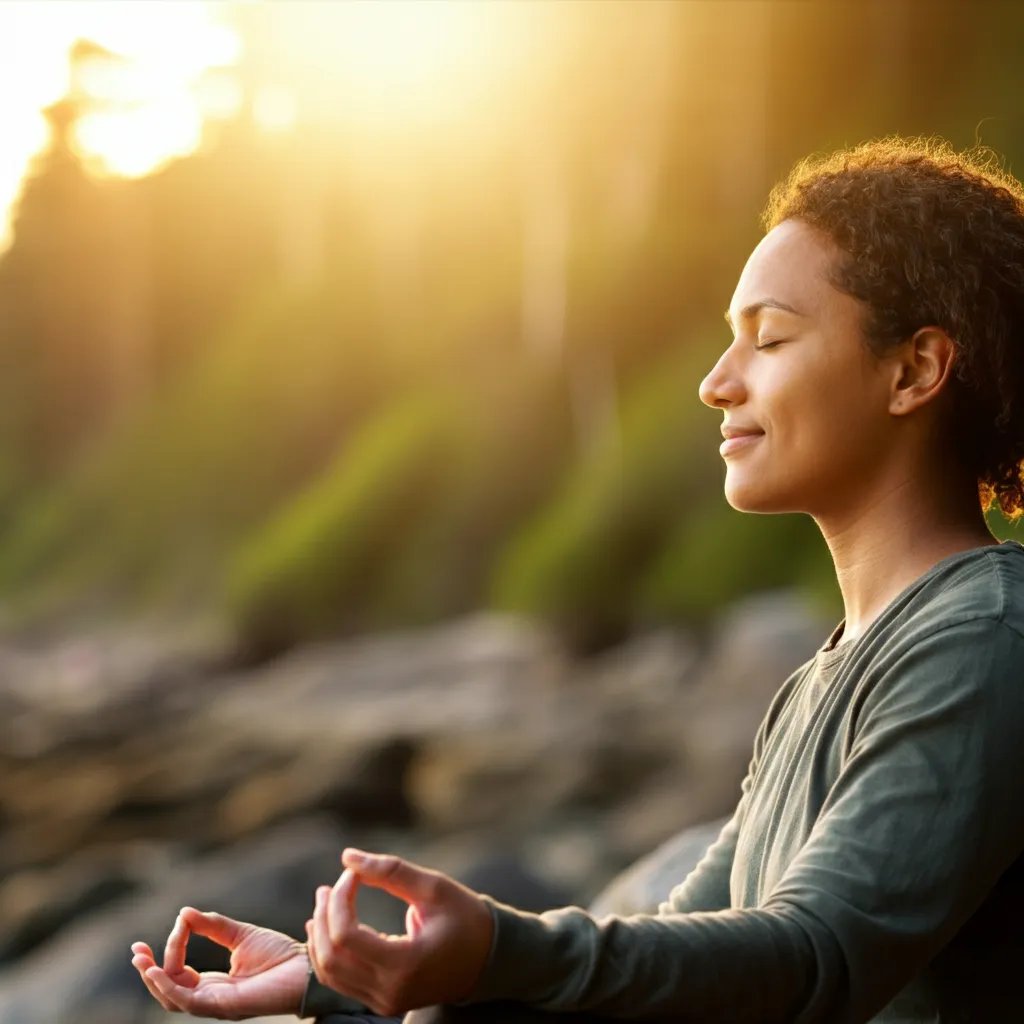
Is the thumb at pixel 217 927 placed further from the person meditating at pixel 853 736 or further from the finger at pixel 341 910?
the finger at pixel 341 910

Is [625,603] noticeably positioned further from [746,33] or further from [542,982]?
[542,982]

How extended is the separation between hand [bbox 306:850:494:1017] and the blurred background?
6.20 m

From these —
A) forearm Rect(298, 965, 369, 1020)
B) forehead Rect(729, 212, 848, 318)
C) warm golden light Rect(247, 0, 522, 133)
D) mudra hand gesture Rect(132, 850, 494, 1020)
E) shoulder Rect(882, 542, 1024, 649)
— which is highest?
warm golden light Rect(247, 0, 522, 133)

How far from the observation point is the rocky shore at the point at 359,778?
380 inches

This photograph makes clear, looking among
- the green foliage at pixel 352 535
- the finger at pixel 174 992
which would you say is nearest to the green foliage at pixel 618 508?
the green foliage at pixel 352 535

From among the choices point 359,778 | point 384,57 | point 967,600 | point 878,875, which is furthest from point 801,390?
point 384,57

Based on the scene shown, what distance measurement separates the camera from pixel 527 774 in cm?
1549

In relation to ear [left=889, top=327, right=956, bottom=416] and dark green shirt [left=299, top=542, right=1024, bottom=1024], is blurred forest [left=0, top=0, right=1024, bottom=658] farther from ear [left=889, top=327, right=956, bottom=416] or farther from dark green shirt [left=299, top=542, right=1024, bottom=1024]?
dark green shirt [left=299, top=542, right=1024, bottom=1024]

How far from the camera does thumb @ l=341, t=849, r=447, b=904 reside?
133cm

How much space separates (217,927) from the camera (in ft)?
6.20

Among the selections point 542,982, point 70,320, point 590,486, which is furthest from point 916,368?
point 70,320

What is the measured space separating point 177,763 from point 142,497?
11.4 meters

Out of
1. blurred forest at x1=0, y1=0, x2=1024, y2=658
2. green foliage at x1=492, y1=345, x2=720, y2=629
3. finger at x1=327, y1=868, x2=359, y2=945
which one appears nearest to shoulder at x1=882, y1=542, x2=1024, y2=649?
finger at x1=327, y1=868, x2=359, y2=945

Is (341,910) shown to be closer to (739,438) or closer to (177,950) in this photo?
(177,950)
